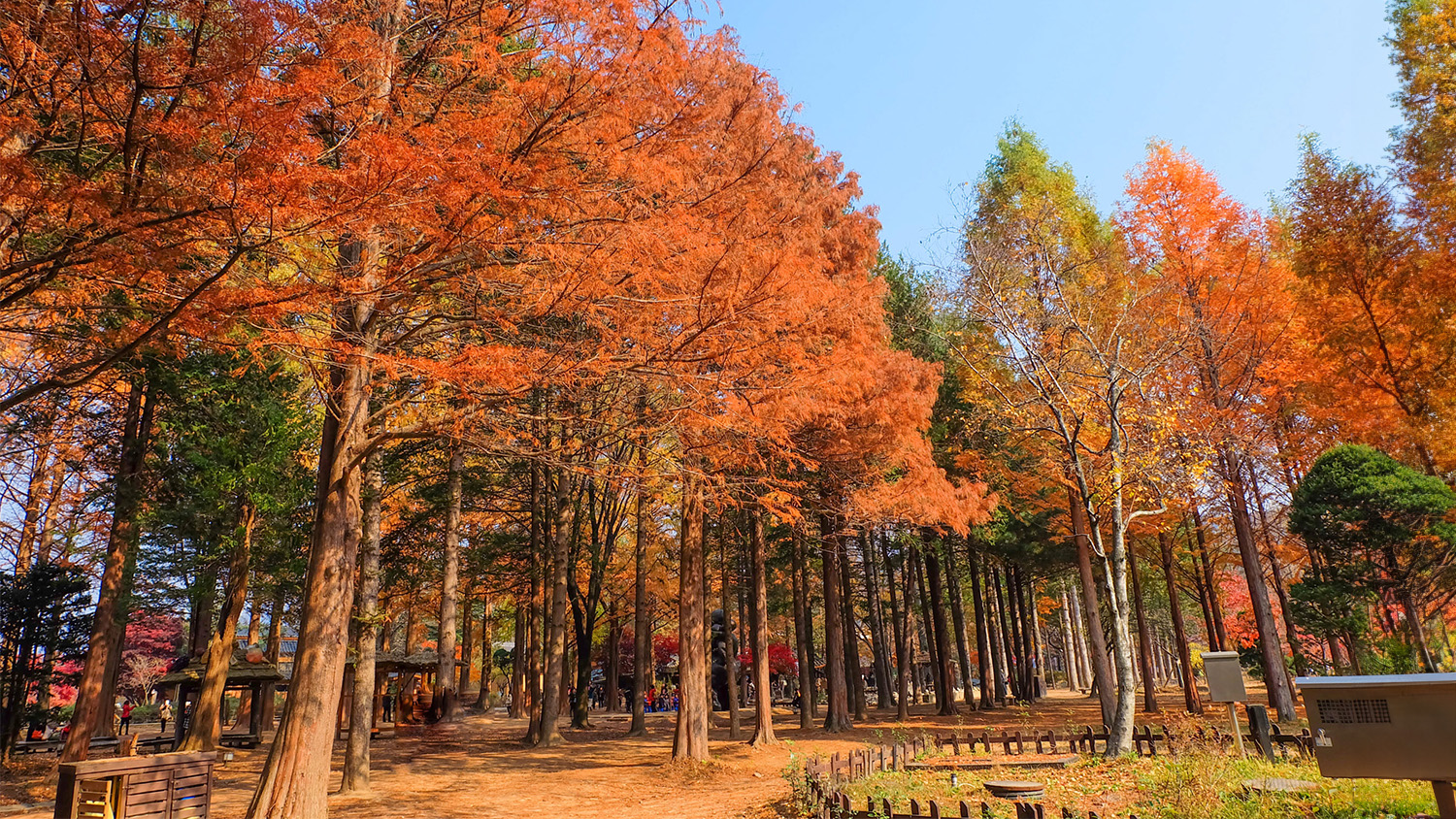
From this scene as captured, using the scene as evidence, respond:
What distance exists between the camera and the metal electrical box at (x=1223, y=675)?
32.1ft

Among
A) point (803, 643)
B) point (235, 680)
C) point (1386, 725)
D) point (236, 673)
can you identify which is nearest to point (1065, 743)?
point (803, 643)

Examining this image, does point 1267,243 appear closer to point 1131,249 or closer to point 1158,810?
point 1131,249

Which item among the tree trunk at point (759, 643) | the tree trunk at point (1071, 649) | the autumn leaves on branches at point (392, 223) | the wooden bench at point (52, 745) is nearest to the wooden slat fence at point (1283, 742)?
the autumn leaves on branches at point (392, 223)

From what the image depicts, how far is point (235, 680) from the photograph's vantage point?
20.6 m

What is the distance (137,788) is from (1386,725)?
409 inches

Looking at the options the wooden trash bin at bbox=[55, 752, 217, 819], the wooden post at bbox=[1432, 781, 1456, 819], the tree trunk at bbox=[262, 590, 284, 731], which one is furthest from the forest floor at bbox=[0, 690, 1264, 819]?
the wooden post at bbox=[1432, 781, 1456, 819]

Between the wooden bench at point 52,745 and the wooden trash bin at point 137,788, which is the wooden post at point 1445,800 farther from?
the wooden bench at point 52,745

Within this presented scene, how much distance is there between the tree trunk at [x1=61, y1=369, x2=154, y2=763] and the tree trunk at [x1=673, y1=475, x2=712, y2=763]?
1040cm

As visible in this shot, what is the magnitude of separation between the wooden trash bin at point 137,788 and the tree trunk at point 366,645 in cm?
391

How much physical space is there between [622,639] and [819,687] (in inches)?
501

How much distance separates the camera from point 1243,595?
125ft

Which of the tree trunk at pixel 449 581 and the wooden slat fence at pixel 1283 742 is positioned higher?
the tree trunk at pixel 449 581

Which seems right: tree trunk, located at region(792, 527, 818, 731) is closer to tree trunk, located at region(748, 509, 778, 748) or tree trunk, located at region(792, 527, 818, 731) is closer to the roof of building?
tree trunk, located at region(748, 509, 778, 748)

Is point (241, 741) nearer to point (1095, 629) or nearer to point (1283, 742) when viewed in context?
point (1095, 629)
